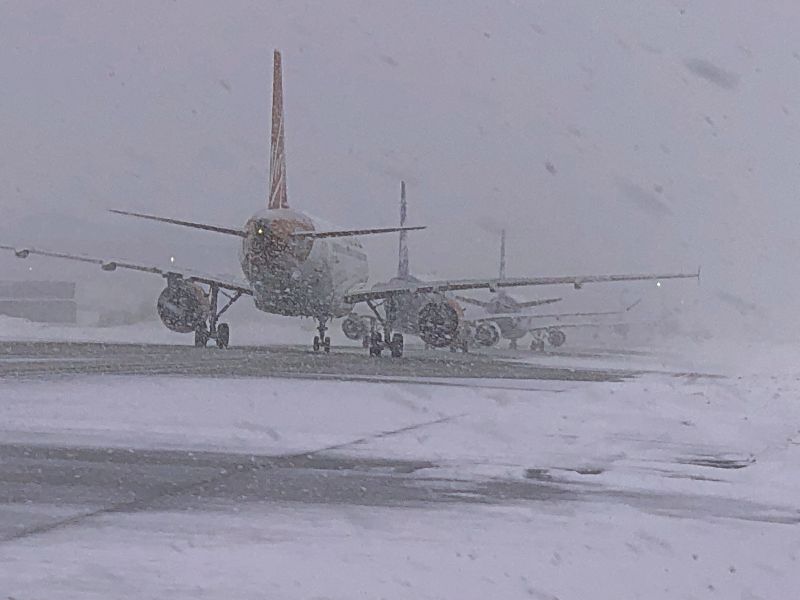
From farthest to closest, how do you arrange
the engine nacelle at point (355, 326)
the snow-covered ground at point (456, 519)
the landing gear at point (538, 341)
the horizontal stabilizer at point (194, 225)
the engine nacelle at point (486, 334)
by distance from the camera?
the landing gear at point (538, 341) → the engine nacelle at point (486, 334) → the engine nacelle at point (355, 326) → the horizontal stabilizer at point (194, 225) → the snow-covered ground at point (456, 519)

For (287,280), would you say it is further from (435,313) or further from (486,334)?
(486,334)

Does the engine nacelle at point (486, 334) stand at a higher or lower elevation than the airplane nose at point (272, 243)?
lower

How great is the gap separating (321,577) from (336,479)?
356 cm

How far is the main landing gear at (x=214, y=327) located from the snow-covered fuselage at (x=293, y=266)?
1971mm

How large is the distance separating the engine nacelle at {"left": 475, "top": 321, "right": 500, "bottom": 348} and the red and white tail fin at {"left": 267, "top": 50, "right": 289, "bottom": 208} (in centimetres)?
2430

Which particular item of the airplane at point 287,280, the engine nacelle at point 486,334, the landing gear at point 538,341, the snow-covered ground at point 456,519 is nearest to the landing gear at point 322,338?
the airplane at point 287,280

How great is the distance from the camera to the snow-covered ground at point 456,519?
5480 mm

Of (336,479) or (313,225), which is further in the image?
(313,225)

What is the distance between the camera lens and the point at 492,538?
21.8ft

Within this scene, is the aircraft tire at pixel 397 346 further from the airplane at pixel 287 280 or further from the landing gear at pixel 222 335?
the landing gear at pixel 222 335

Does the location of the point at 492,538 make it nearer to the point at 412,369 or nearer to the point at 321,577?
the point at 321,577

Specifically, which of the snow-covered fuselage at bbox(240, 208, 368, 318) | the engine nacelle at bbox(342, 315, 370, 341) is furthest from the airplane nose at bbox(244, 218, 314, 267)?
the engine nacelle at bbox(342, 315, 370, 341)

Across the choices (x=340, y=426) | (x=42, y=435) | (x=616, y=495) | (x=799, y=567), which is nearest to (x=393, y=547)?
(x=799, y=567)

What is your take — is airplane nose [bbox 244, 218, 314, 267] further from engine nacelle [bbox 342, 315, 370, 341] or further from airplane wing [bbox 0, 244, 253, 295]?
engine nacelle [bbox 342, 315, 370, 341]
